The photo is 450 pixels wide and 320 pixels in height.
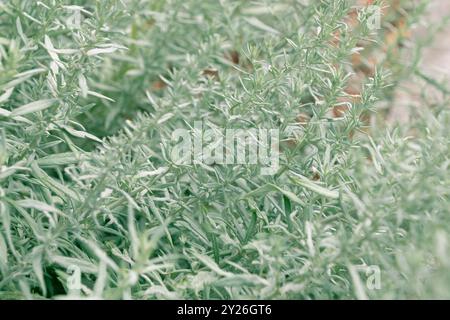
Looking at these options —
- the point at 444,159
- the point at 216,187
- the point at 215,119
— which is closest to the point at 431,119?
the point at 444,159

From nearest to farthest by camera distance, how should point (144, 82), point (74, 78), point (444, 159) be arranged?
1. point (444, 159)
2. point (74, 78)
3. point (144, 82)

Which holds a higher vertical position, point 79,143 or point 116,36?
point 116,36

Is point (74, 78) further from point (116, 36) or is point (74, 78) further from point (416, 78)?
point (416, 78)

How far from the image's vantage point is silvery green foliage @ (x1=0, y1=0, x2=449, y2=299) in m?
1.40

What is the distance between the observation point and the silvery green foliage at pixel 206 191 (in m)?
1.40

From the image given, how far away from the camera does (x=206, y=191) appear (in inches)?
68.7

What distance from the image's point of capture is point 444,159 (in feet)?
4.74

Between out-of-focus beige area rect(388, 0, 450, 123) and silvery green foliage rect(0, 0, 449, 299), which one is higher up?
out-of-focus beige area rect(388, 0, 450, 123)

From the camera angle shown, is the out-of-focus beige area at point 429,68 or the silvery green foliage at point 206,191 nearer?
the silvery green foliage at point 206,191

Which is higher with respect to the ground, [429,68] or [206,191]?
[429,68]

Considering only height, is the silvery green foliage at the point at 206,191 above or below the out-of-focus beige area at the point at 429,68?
below

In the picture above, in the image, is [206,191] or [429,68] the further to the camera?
[429,68]

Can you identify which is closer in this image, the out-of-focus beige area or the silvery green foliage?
the silvery green foliage
